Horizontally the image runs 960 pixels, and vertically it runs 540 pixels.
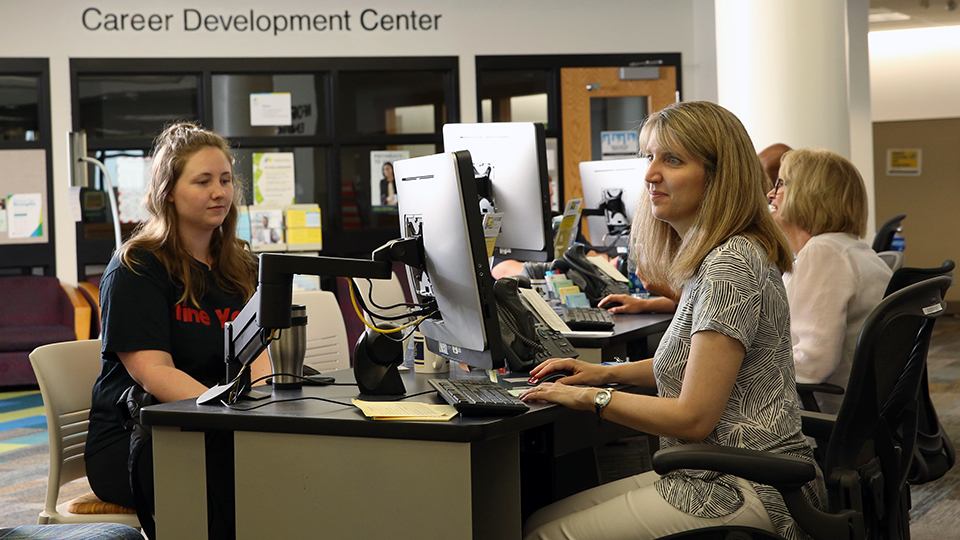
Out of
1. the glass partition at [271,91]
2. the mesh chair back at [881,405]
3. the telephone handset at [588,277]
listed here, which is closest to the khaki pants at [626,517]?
the mesh chair back at [881,405]

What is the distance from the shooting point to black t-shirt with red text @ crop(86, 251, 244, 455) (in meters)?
2.15

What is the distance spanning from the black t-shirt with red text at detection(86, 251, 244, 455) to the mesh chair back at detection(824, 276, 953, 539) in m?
1.52

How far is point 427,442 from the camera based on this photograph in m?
1.57

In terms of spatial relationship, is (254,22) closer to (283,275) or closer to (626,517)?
(283,275)

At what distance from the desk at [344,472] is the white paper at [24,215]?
5.92m

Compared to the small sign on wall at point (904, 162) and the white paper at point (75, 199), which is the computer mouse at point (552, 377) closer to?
the white paper at point (75, 199)

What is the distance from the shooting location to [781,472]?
4.75ft

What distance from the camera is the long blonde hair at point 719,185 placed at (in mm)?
1645

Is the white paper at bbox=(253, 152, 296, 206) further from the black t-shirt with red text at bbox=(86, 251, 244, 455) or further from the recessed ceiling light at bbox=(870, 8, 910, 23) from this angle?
the recessed ceiling light at bbox=(870, 8, 910, 23)

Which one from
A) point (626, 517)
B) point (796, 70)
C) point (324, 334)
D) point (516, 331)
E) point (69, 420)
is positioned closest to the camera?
point (626, 517)

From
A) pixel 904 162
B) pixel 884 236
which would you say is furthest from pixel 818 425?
pixel 904 162

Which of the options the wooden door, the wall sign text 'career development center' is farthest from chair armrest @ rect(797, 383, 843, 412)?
the wall sign text 'career development center'

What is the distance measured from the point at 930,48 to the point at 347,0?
6400 millimetres

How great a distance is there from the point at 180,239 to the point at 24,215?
5339 millimetres
